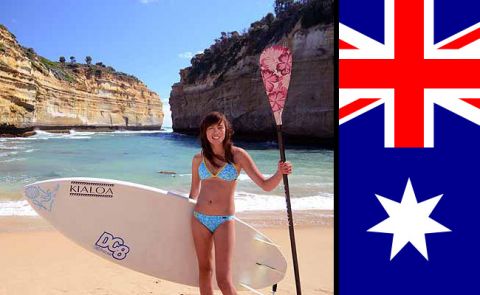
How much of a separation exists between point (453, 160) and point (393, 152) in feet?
0.98

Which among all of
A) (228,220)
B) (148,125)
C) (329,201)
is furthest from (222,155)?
(148,125)

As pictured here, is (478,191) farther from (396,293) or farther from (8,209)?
(8,209)

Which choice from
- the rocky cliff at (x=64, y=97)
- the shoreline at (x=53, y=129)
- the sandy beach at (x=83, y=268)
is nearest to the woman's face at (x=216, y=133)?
the sandy beach at (x=83, y=268)

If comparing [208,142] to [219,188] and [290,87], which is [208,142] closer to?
[219,188]

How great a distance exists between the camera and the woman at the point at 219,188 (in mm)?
2416

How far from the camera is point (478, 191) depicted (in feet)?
6.32

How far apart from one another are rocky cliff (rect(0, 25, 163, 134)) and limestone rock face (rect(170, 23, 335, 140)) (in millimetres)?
19547

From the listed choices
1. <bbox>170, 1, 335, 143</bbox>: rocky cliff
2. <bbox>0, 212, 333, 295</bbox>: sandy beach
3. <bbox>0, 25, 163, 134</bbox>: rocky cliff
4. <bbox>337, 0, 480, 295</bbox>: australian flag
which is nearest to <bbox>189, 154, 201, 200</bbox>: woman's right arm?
<bbox>337, 0, 480, 295</bbox>: australian flag

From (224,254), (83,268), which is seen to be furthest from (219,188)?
(83,268)

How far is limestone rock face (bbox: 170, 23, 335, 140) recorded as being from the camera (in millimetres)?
25781

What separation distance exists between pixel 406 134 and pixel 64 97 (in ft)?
Answer: 201

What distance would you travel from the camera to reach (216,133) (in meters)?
2.40

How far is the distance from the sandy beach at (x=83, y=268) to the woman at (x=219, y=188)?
1.27 metres

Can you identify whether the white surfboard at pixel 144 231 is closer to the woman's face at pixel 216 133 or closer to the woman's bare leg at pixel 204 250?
the woman's bare leg at pixel 204 250
